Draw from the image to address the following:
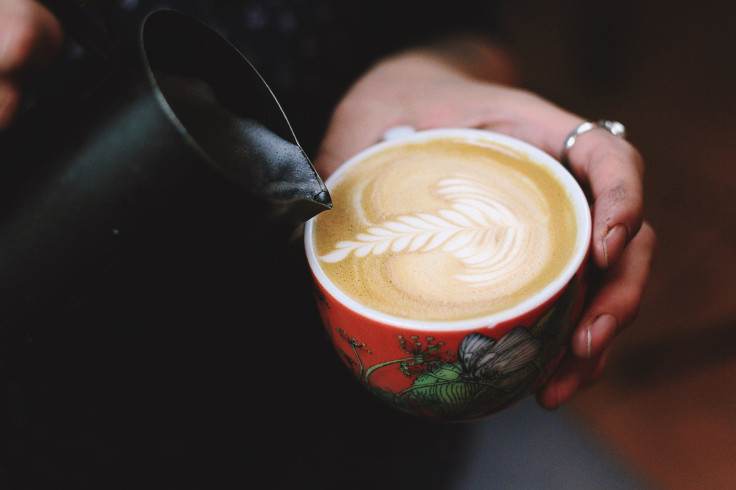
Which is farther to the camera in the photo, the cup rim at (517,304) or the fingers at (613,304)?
the fingers at (613,304)

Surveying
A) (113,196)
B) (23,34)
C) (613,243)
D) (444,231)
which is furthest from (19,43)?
(613,243)

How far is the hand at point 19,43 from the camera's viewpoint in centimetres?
47

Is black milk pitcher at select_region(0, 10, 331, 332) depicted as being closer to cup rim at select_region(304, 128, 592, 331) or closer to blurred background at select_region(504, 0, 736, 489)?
cup rim at select_region(304, 128, 592, 331)

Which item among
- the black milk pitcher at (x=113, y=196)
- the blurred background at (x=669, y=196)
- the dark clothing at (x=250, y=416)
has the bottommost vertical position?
the blurred background at (x=669, y=196)

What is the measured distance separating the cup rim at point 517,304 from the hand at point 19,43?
1.03 ft

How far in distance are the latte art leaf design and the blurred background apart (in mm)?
508

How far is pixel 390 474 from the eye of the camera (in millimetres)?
853

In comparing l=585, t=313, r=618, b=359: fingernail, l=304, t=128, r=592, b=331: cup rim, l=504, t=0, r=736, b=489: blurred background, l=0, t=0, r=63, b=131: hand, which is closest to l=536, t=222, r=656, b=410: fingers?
l=585, t=313, r=618, b=359: fingernail

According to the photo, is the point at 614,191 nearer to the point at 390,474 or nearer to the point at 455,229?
the point at 455,229

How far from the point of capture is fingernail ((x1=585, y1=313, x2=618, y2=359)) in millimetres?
659

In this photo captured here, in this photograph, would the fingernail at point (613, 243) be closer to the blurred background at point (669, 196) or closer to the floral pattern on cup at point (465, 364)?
the floral pattern on cup at point (465, 364)

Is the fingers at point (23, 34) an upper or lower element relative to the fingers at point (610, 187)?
upper

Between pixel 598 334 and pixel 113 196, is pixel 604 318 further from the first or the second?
pixel 113 196

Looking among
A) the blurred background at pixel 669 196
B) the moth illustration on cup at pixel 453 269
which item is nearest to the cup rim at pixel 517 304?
the moth illustration on cup at pixel 453 269
